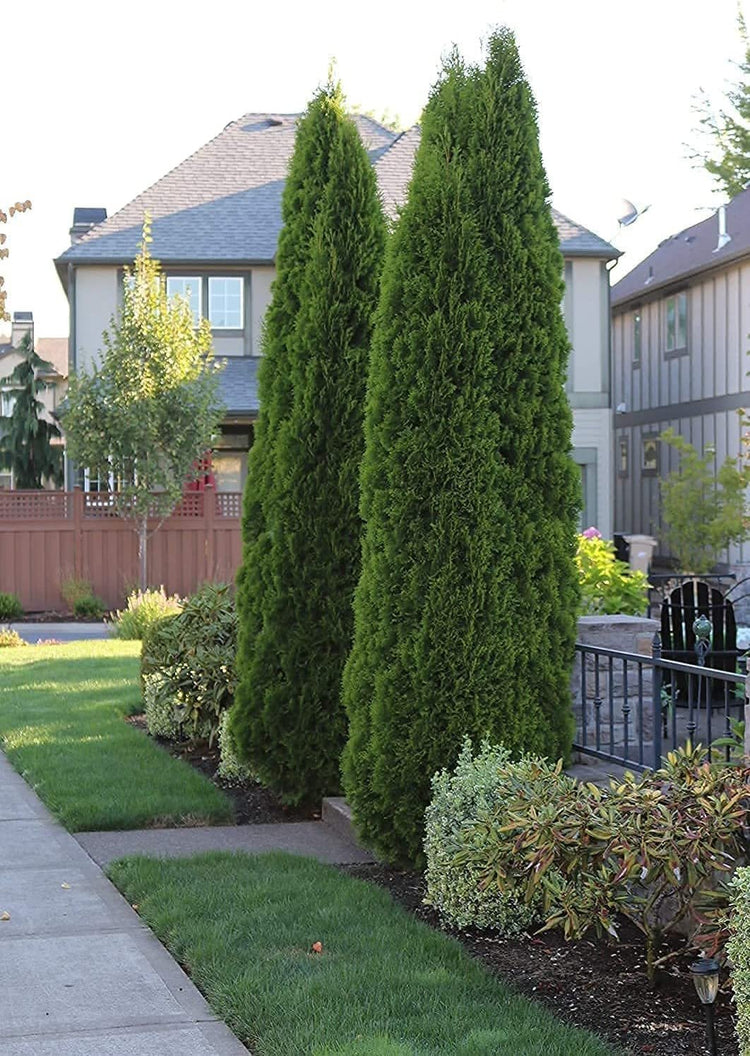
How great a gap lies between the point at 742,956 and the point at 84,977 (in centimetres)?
249

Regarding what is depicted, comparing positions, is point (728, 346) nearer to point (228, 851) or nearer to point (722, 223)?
point (722, 223)

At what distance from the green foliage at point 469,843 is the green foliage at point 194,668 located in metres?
4.04

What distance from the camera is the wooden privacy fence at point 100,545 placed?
78.0 ft

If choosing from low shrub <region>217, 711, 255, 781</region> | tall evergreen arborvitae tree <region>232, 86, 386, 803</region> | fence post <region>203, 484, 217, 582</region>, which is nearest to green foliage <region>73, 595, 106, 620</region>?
fence post <region>203, 484, 217, 582</region>

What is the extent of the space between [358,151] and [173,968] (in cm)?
513

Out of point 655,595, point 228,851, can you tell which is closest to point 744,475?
point 655,595

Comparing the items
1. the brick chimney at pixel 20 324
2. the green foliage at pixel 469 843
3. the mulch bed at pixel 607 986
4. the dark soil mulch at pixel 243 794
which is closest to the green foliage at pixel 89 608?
the dark soil mulch at pixel 243 794

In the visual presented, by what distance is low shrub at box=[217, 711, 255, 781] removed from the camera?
9008 mm

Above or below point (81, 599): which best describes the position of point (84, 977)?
below

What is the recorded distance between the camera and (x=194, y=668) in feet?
33.7

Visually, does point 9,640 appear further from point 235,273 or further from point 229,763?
point 235,273

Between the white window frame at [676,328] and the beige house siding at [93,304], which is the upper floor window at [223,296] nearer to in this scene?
the beige house siding at [93,304]

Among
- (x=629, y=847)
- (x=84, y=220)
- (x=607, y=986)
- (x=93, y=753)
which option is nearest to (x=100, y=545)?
(x=84, y=220)

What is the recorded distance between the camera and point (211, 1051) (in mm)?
4566
